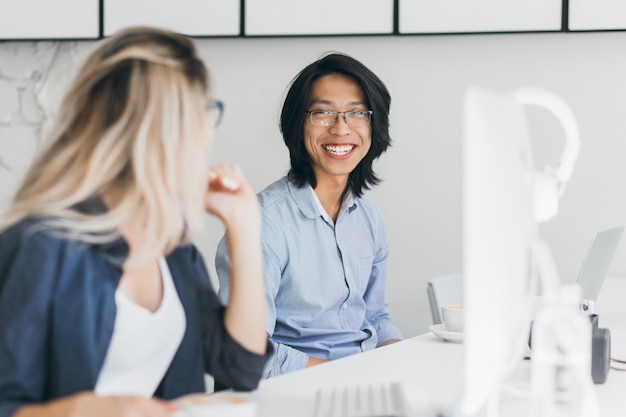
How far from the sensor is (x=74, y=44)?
3.37 m

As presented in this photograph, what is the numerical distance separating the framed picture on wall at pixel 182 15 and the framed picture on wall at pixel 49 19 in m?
0.07

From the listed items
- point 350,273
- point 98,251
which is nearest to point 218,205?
point 98,251

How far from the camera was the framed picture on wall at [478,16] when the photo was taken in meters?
3.06

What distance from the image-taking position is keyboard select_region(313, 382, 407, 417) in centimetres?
117

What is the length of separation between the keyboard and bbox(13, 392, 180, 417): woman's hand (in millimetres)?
271

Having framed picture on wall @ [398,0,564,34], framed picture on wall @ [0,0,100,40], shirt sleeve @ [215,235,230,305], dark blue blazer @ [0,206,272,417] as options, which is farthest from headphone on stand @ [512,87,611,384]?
framed picture on wall @ [0,0,100,40]

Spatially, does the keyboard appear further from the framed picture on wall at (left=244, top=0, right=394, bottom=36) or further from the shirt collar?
the framed picture on wall at (left=244, top=0, right=394, bottom=36)

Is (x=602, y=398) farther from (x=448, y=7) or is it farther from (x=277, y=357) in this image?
(x=448, y=7)

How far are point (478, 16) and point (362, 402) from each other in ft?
7.11

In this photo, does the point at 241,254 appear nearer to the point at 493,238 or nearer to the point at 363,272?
the point at 493,238

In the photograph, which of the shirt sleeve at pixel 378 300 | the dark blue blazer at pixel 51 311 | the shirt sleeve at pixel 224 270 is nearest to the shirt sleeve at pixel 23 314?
the dark blue blazer at pixel 51 311

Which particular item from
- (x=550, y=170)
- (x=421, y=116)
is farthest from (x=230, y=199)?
(x=421, y=116)

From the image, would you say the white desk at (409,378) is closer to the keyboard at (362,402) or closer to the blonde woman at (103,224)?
the keyboard at (362,402)

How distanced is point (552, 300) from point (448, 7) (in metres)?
2.28
